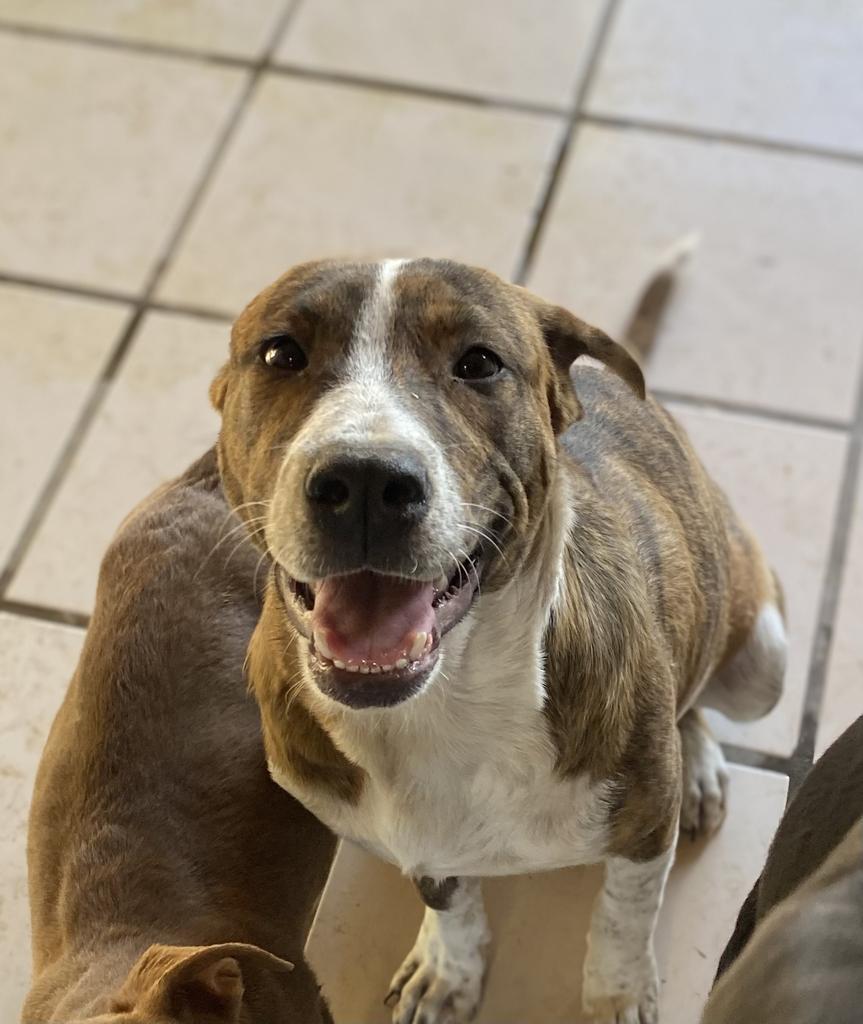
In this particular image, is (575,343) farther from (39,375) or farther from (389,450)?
(39,375)

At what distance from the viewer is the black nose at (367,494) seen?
1.42 metres

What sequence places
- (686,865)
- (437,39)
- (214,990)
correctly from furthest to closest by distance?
(437,39)
(686,865)
(214,990)

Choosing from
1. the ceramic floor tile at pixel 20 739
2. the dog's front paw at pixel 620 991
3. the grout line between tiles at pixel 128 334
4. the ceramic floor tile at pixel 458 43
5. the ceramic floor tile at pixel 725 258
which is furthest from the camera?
the ceramic floor tile at pixel 458 43

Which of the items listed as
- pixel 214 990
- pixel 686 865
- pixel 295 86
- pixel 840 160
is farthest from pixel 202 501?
pixel 840 160

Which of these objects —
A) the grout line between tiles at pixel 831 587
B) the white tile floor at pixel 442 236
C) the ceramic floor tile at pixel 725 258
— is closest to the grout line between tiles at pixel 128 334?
the white tile floor at pixel 442 236

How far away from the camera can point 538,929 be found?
2219 millimetres

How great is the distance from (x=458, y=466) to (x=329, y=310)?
24 cm

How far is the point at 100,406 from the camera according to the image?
2863 millimetres

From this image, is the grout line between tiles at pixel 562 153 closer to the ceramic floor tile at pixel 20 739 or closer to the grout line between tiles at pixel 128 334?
the grout line between tiles at pixel 128 334

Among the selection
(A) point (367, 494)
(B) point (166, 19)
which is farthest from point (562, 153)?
(A) point (367, 494)

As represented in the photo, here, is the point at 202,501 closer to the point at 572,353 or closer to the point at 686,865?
the point at 572,353

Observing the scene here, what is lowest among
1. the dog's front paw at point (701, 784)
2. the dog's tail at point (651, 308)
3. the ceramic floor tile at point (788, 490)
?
the dog's front paw at point (701, 784)

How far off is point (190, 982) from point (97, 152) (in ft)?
7.65

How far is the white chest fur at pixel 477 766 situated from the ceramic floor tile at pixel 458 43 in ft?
6.51
